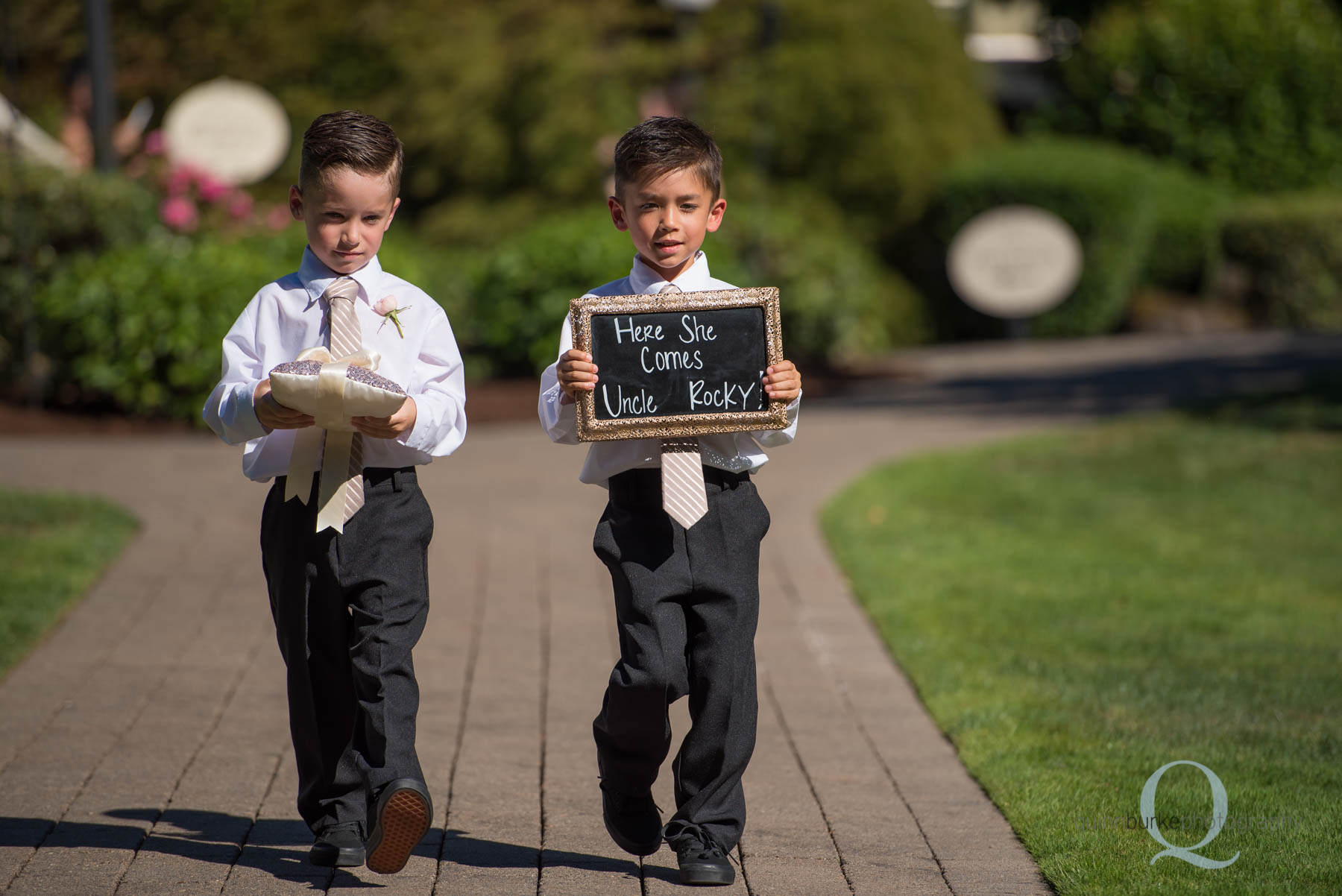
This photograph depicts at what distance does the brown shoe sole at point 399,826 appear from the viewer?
3.43 m

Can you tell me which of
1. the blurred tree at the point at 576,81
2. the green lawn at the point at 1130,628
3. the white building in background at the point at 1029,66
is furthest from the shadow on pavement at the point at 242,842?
the white building in background at the point at 1029,66

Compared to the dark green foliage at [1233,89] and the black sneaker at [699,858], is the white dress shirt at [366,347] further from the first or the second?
the dark green foliage at [1233,89]

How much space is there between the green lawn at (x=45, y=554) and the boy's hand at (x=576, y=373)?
309 centimetres

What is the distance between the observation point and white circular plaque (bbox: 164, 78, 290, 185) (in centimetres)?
1509

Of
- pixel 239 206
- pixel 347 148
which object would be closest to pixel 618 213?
pixel 347 148

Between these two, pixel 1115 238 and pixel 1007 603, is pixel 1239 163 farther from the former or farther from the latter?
pixel 1007 603

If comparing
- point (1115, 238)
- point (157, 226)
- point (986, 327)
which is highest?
point (157, 226)

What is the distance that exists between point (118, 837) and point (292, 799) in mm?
522

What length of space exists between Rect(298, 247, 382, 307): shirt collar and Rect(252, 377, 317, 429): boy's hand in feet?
0.94

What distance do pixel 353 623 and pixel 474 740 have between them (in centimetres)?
138

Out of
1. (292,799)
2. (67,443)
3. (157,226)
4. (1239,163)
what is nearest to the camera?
(292,799)

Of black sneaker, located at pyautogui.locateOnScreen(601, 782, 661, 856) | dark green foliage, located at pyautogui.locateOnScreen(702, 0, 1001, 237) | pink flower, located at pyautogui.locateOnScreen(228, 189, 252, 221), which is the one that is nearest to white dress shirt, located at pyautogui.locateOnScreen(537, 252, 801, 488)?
black sneaker, located at pyautogui.locateOnScreen(601, 782, 661, 856)

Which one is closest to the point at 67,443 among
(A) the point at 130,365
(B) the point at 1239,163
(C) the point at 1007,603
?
(A) the point at 130,365

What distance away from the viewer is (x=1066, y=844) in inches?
153
